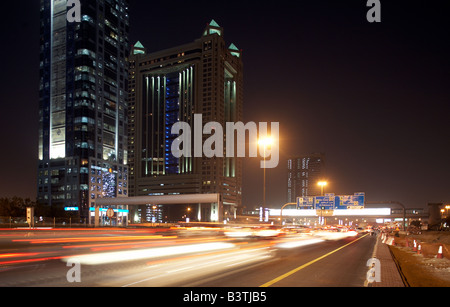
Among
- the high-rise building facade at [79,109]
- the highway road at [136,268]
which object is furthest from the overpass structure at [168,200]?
the high-rise building facade at [79,109]

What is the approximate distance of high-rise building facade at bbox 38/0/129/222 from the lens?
141 meters

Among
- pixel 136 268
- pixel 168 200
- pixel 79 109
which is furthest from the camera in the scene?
pixel 79 109

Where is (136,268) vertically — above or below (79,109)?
below

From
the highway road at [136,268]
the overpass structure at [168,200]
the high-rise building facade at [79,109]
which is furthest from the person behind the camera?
the high-rise building facade at [79,109]

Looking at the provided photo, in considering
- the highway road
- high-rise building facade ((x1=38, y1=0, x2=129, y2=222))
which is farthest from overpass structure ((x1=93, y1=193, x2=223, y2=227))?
high-rise building facade ((x1=38, y1=0, x2=129, y2=222))

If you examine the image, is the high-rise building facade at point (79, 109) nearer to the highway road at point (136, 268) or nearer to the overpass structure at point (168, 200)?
the overpass structure at point (168, 200)

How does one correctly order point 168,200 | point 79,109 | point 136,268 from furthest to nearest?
point 79,109 → point 168,200 → point 136,268

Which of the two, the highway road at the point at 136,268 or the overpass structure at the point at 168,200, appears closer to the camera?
the highway road at the point at 136,268

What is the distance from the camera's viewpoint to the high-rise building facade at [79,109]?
141m

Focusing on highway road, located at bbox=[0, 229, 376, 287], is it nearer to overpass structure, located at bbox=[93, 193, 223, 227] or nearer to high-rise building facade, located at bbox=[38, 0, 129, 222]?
overpass structure, located at bbox=[93, 193, 223, 227]

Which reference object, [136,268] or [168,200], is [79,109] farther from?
[136,268]

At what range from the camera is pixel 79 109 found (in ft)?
468

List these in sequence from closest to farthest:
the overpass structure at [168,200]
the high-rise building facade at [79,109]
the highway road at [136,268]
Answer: the highway road at [136,268] < the overpass structure at [168,200] < the high-rise building facade at [79,109]

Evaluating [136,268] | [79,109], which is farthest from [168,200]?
[79,109]
